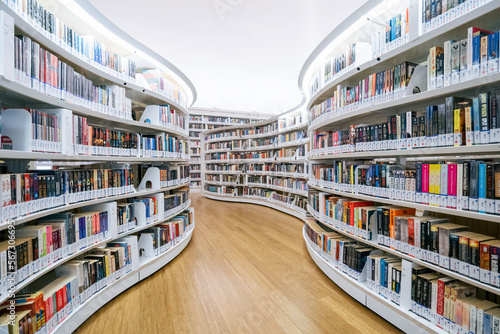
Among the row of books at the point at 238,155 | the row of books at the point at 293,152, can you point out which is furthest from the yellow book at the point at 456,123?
the row of books at the point at 238,155

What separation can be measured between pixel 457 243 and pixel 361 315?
1.08 m

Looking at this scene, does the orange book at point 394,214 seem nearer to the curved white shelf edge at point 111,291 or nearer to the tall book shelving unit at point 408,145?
the tall book shelving unit at point 408,145

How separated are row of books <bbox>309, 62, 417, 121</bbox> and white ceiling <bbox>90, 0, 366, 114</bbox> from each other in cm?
172

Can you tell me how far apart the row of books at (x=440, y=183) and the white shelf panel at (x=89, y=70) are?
276 centimetres

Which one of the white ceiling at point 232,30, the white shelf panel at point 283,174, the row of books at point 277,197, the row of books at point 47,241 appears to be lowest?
the row of books at point 277,197

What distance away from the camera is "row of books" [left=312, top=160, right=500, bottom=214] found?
1.47m

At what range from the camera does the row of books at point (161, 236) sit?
10.2ft

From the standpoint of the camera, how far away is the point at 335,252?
2.78 m

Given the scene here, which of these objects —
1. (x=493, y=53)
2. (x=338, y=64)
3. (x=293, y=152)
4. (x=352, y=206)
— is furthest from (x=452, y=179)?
(x=293, y=152)

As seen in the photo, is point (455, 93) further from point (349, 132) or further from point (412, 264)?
point (412, 264)

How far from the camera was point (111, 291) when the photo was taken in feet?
8.11

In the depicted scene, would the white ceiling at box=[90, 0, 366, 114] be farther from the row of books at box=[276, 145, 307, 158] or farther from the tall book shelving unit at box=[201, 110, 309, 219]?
the row of books at box=[276, 145, 307, 158]

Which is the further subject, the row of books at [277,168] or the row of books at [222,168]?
the row of books at [222,168]

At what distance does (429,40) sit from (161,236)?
3558 mm
